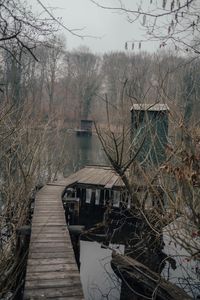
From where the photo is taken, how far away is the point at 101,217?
11453 mm

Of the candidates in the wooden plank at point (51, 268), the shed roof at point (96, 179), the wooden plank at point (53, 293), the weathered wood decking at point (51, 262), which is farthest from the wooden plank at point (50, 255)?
the shed roof at point (96, 179)

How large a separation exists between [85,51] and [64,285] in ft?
164

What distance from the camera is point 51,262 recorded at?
15.0 ft

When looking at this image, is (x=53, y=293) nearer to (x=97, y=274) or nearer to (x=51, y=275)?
(x=51, y=275)

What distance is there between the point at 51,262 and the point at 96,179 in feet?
21.6

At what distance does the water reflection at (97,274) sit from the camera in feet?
22.3

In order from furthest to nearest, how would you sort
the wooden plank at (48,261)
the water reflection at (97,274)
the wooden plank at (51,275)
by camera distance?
the water reflection at (97,274), the wooden plank at (48,261), the wooden plank at (51,275)

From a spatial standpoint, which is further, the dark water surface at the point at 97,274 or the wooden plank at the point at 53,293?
the dark water surface at the point at 97,274

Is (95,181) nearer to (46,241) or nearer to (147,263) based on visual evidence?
(147,263)

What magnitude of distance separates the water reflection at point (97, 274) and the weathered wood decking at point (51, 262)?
156cm

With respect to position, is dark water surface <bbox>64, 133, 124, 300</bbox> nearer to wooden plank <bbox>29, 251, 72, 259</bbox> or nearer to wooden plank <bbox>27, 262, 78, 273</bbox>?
wooden plank <bbox>29, 251, 72, 259</bbox>

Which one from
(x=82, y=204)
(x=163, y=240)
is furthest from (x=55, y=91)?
(x=163, y=240)

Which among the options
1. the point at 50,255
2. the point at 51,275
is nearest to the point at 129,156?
the point at 50,255

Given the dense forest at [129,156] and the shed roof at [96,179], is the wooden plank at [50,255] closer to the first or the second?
the dense forest at [129,156]
